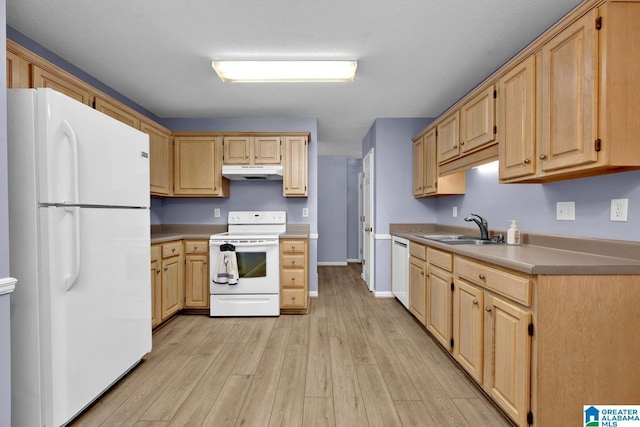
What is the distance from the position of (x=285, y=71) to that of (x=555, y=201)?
2.27 meters

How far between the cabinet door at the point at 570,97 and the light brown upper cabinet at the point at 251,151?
104 inches

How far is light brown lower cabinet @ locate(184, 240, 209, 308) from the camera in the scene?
3.23 metres

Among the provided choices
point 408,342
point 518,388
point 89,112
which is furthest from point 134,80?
point 518,388

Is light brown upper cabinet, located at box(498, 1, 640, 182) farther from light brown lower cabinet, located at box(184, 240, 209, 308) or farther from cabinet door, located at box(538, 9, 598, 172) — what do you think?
light brown lower cabinet, located at box(184, 240, 209, 308)

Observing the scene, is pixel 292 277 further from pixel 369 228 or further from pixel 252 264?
pixel 369 228

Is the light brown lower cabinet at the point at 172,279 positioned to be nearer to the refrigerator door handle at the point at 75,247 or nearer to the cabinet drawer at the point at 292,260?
the cabinet drawer at the point at 292,260

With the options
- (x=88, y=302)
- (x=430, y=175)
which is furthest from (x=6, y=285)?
(x=430, y=175)

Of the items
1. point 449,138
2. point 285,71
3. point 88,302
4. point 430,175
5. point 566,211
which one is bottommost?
point 88,302

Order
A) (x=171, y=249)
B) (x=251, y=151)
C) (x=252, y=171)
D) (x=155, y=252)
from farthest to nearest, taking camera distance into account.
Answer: (x=251, y=151), (x=252, y=171), (x=171, y=249), (x=155, y=252)

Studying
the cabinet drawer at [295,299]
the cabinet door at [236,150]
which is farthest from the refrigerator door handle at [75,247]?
the cabinet door at [236,150]

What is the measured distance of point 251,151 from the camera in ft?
11.7

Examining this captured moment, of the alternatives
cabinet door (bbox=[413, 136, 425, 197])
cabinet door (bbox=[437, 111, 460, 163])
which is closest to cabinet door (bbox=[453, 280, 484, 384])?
cabinet door (bbox=[437, 111, 460, 163])

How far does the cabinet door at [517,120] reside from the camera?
1.73 meters

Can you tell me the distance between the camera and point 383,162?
3.87 metres
